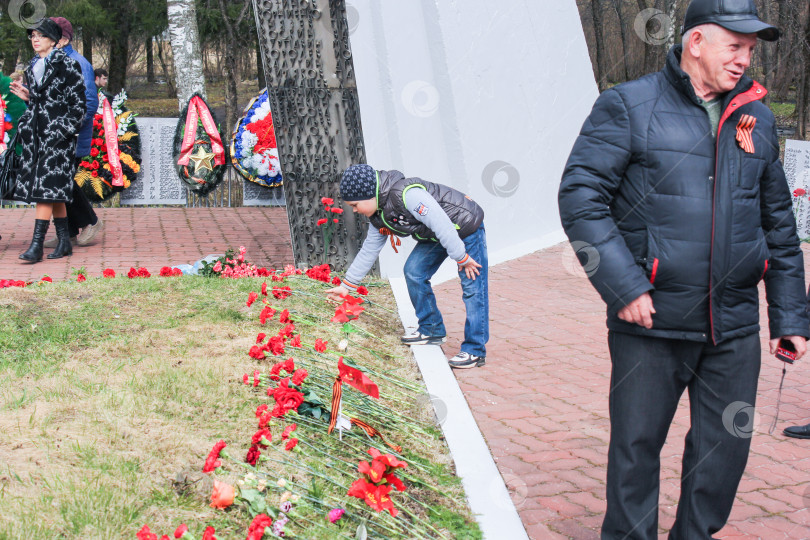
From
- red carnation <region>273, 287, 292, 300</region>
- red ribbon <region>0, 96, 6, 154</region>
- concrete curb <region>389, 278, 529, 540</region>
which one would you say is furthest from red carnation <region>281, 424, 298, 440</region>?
red ribbon <region>0, 96, 6, 154</region>

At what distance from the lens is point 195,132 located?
12039 millimetres

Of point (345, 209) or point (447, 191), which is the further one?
point (345, 209)

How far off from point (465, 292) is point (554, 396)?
86cm

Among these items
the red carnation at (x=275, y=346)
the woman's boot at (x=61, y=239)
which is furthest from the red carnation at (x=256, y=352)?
the woman's boot at (x=61, y=239)

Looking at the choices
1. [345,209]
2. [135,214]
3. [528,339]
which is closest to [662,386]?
[528,339]

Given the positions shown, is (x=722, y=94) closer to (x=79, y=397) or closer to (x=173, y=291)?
(x=79, y=397)

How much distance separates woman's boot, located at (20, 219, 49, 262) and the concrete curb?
4.36 metres

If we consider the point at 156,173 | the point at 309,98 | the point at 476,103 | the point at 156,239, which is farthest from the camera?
the point at 156,173

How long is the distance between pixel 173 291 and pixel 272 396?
276 cm

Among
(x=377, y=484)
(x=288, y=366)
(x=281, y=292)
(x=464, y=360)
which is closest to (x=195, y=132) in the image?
(x=281, y=292)

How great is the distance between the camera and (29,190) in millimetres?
7906

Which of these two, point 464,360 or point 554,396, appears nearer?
point 554,396

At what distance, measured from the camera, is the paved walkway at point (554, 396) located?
348 centimetres

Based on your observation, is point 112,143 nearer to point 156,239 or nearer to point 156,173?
point 156,173
